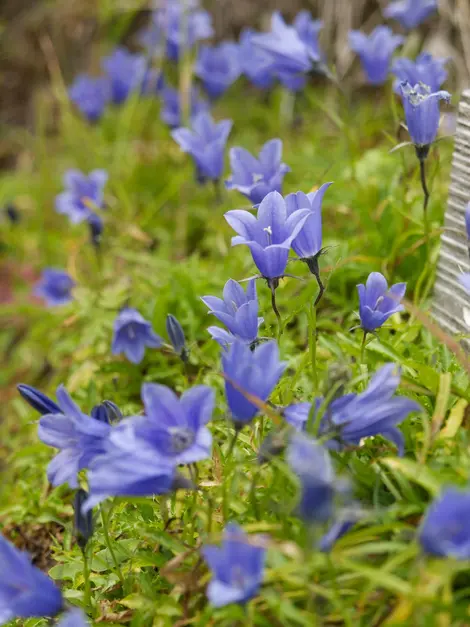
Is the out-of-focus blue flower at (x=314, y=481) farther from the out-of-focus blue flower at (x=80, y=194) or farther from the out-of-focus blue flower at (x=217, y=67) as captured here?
the out-of-focus blue flower at (x=217, y=67)

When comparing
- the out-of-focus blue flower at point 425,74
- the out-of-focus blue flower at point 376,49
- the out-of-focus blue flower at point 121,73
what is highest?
the out-of-focus blue flower at point 425,74

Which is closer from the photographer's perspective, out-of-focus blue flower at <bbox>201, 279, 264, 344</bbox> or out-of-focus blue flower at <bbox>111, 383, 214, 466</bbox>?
out-of-focus blue flower at <bbox>111, 383, 214, 466</bbox>

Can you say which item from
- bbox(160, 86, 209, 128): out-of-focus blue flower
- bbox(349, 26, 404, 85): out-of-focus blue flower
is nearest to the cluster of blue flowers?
bbox(349, 26, 404, 85): out-of-focus blue flower

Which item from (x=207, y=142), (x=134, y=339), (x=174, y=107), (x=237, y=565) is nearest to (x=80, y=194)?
(x=207, y=142)

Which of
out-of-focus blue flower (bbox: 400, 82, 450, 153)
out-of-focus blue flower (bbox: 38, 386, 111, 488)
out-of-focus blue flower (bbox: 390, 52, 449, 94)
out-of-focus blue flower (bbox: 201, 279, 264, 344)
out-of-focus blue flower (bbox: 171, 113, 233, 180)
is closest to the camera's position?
out-of-focus blue flower (bbox: 38, 386, 111, 488)

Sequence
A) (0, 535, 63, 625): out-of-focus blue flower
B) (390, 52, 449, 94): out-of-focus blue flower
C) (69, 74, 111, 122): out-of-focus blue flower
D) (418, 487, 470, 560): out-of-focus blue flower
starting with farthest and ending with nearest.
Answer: (69, 74, 111, 122): out-of-focus blue flower, (390, 52, 449, 94): out-of-focus blue flower, (0, 535, 63, 625): out-of-focus blue flower, (418, 487, 470, 560): out-of-focus blue flower

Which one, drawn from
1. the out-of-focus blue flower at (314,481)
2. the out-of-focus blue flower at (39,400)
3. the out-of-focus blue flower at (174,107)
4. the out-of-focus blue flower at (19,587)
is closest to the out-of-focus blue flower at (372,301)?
the out-of-focus blue flower at (314,481)

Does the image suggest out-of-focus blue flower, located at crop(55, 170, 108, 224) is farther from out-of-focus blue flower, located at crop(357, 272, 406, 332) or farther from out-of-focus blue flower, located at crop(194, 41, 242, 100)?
out-of-focus blue flower, located at crop(357, 272, 406, 332)
